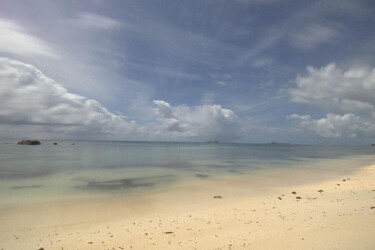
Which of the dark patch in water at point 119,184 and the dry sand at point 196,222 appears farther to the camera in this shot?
the dark patch in water at point 119,184

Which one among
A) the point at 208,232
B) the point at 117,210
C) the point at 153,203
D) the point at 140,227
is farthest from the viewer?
the point at 153,203

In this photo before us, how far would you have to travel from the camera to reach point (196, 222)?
1420 cm

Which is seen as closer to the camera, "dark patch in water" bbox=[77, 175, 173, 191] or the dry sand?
the dry sand

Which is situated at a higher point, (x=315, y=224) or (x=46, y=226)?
(x=315, y=224)

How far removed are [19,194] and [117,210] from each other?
32.7ft

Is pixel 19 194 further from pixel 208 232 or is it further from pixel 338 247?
pixel 338 247

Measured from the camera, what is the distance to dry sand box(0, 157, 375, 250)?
11195 millimetres

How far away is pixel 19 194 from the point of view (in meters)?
22.5

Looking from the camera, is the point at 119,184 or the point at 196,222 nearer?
the point at 196,222

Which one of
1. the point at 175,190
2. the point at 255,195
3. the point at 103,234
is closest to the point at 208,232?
the point at 103,234

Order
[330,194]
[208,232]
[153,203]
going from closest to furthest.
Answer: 1. [208,232]
2. [153,203]
3. [330,194]

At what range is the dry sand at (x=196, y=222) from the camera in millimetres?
11195

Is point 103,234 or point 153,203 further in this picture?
point 153,203

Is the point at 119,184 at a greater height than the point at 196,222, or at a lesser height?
lesser
